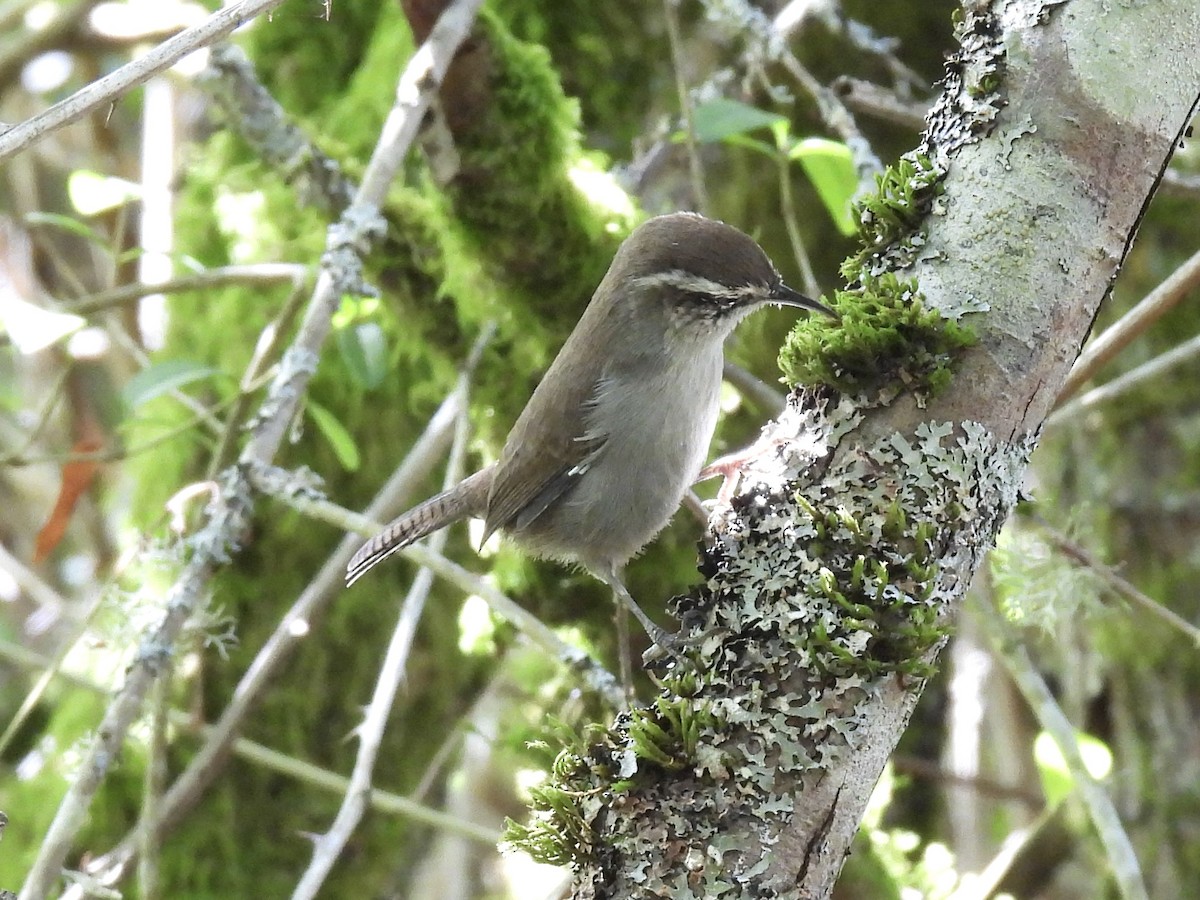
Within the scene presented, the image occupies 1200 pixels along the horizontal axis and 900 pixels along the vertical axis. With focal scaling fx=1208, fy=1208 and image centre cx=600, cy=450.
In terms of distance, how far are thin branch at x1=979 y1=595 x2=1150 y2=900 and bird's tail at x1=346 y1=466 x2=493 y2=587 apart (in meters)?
1.35

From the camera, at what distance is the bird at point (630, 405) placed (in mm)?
2818

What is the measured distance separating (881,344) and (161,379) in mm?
2291

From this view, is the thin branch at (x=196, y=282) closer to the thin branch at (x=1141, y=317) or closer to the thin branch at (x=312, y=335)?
the thin branch at (x=312, y=335)

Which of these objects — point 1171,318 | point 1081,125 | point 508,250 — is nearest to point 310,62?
point 508,250

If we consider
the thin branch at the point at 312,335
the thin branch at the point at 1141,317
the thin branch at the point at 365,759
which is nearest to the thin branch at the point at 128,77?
the thin branch at the point at 312,335

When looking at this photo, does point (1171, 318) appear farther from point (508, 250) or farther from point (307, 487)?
point (307, 487)

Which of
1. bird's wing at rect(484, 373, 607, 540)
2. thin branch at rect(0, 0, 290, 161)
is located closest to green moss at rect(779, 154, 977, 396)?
thin branch at rect(0, 0, 290, 161)

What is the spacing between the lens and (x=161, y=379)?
3.33 m

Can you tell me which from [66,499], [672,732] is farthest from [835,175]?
[66,499]

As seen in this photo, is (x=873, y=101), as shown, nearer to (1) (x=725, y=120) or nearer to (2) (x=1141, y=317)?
(1) (x=725, y=120)

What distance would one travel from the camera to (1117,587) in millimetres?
2766

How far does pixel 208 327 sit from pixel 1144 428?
3.23 meters

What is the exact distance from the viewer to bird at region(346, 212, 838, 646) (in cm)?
282

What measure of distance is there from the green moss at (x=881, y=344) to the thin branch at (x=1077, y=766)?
1.43 m
